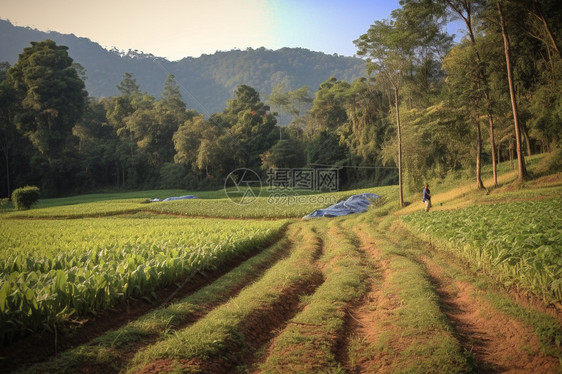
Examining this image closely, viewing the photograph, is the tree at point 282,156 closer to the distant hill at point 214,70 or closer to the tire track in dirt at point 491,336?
the tire track in dirt at point 491,336

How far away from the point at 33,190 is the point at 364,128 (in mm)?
40322

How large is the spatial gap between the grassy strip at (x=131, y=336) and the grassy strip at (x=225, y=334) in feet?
1.07

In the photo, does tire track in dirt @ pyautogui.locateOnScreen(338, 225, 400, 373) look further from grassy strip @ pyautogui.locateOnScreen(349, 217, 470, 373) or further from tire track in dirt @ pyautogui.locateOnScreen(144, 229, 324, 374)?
tire track in dirt @ pyautogui.locateOnScreen(144, 229, 324, 374)

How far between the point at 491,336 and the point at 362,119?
46.2m

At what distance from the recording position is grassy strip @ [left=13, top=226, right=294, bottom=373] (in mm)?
3749

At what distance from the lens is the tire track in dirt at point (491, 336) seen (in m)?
3.71

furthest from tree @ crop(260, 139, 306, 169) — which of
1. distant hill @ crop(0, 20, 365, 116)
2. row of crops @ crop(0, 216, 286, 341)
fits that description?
distant hill @ crop(0, 20, 365, 116)

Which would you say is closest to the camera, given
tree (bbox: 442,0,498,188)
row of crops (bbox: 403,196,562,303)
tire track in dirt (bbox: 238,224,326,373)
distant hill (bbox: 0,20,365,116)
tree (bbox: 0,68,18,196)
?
tire track in dirt (bbox: 238,224,326,373)

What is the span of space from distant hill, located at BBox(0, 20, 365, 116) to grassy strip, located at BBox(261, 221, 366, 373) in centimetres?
11977

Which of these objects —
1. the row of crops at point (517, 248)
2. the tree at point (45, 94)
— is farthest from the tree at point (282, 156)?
the row of crops at point (517, 248)

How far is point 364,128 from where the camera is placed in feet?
155

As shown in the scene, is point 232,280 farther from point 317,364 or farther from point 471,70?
point 471,70

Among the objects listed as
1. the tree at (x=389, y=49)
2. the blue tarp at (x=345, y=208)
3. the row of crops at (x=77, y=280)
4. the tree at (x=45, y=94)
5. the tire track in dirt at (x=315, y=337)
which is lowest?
the blue tarp at (x=345, y=208)

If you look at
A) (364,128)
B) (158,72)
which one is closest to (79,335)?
(364,128)
